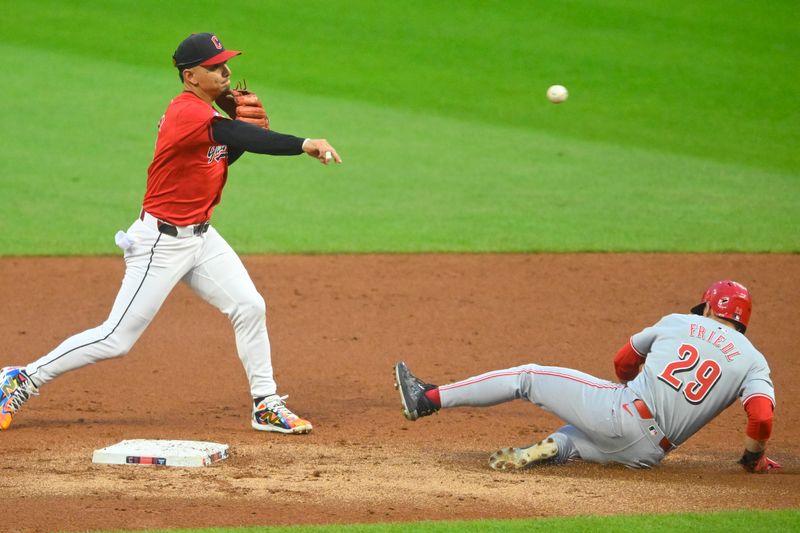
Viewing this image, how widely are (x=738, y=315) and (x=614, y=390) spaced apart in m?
0.72

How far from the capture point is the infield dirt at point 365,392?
5312 mm

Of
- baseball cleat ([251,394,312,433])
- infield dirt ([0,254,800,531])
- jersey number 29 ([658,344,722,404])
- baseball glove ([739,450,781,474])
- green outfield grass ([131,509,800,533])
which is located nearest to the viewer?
green outfield grass ([131,509,800,533])

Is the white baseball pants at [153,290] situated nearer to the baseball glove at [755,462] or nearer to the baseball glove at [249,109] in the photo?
the baseball glove at [249,109]

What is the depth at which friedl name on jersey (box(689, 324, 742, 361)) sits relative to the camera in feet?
18.7

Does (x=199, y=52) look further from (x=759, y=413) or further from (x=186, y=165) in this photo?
(x=759, y=413)

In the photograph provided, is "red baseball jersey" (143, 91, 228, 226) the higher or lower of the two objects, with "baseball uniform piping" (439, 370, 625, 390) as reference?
higher

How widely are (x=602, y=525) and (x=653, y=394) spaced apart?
1.07 meters

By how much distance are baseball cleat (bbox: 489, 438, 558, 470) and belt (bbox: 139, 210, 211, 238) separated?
2040 mm

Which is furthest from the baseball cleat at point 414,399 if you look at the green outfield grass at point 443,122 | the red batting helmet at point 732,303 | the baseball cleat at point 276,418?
the green outfield grass at point 443,122

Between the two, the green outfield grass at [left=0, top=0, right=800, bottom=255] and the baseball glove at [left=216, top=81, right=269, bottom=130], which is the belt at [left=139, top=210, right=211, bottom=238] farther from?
the green outfield grass at [left=0, top=0, right=800, bottom=255]

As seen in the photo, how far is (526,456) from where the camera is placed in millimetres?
5859

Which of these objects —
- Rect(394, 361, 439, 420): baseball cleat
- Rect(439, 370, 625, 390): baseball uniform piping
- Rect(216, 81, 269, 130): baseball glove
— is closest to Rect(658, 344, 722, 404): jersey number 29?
Rect(439, 370, 625, 390): baseball uniform piping

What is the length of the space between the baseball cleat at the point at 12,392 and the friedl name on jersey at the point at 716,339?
356 cm

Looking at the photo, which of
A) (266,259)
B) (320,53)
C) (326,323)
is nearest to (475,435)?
(326,323)
